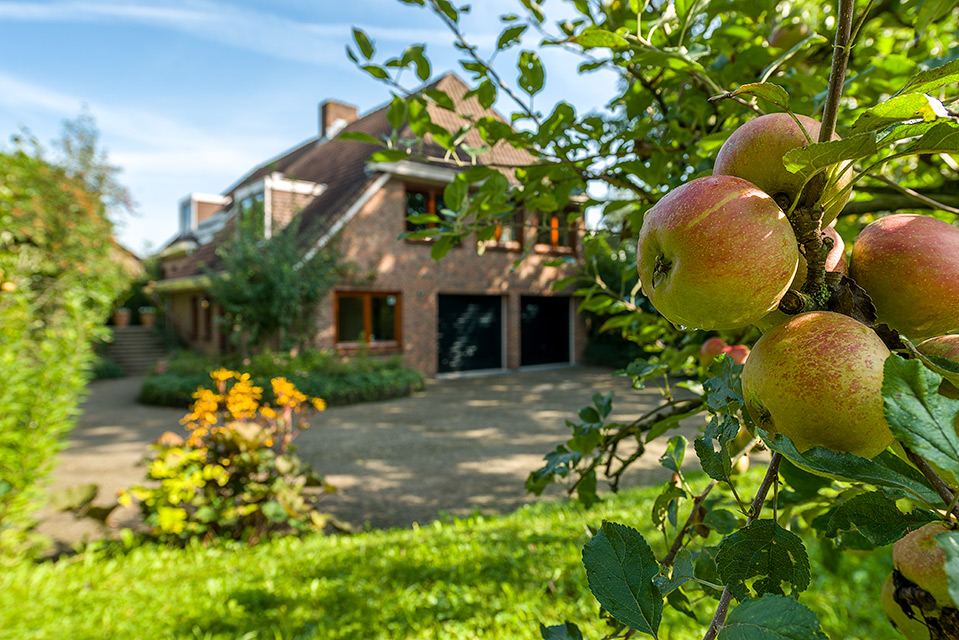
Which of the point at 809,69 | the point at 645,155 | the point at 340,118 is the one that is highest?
the point at 340,118

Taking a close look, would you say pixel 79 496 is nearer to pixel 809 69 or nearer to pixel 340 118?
pixel 809 69

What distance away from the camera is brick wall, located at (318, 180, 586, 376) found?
13.4 m

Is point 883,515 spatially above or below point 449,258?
below

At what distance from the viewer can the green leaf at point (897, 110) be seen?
16.5 inches

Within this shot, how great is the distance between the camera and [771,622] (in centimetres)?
37

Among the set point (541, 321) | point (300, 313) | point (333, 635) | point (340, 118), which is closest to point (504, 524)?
point (333, 635)

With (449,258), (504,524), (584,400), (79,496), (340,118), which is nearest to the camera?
(79,496)

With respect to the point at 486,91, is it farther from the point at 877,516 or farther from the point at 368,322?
the point at 368,322

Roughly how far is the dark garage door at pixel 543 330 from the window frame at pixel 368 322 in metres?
4.44

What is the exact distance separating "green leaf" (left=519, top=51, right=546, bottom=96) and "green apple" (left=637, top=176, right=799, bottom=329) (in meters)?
1.21

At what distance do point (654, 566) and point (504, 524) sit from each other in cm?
412

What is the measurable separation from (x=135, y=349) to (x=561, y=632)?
22.0 metres

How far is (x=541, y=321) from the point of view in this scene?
57.2ft

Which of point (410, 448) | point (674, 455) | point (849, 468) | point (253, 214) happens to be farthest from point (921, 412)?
point (253, 214)
